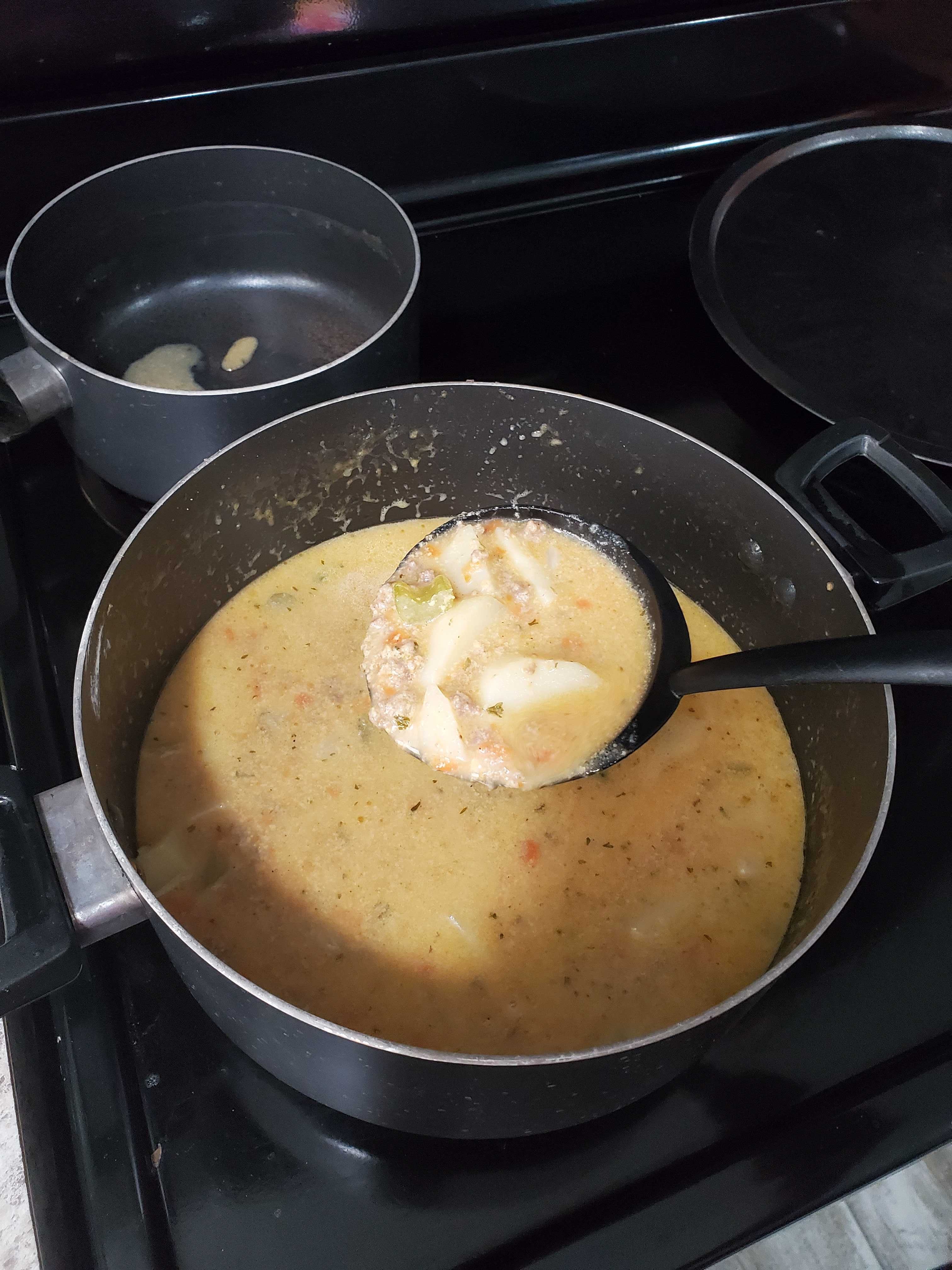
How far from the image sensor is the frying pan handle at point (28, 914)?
615 mm

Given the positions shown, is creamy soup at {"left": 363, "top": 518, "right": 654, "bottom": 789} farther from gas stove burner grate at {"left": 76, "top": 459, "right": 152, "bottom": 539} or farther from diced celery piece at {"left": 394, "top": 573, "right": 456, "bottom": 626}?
gas stove burner grate at {"left": 76, "top": 459, "right": 152, "bottom": 539}

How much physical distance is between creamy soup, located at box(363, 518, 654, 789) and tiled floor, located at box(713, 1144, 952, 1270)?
26.5 inches

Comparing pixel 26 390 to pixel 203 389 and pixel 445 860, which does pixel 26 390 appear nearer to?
pixel 203 389

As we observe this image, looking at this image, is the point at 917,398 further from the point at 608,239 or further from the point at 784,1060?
the point at 784,1060

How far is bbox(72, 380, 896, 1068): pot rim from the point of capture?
594 mm

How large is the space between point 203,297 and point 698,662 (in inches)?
34.1

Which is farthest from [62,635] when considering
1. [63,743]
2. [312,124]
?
[312,124]

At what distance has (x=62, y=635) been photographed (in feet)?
3.51

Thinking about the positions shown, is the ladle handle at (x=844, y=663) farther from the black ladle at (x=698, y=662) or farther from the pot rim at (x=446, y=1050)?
the pot rim at (x=446, y=1050)

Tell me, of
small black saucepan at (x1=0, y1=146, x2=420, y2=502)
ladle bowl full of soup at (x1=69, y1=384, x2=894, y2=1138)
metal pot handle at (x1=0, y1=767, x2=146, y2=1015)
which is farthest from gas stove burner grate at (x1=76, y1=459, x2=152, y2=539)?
metal pot handle at (x1=0, y1=767, x2=146, y2=1015)

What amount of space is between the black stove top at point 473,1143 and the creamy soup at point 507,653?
1.03 ft

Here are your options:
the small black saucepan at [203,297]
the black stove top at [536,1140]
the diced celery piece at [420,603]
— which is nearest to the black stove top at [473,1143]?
the black stove top at [536,1140]

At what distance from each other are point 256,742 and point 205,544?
0.23m

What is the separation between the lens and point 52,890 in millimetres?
655
